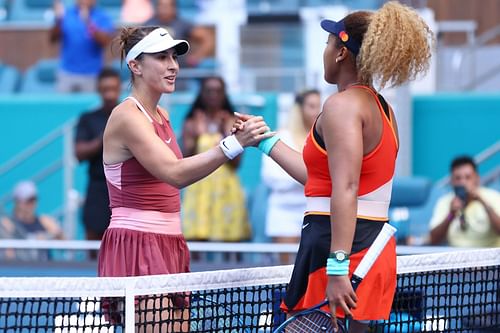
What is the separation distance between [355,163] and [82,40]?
789 centimetres

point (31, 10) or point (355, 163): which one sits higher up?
point (31, 10)

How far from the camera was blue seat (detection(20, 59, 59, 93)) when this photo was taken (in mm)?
12352

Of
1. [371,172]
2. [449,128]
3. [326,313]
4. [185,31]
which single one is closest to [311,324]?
[326,313]

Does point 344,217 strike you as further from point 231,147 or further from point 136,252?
point 136,252

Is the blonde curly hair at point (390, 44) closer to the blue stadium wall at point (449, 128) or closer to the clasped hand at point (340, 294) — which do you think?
the clasped hand at point (340, 294)

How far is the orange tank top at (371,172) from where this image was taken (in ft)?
12.8

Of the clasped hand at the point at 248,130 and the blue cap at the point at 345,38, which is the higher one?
the blue cap at the point at 345,38

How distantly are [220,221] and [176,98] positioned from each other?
7.10ft

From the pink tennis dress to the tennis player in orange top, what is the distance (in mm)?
645

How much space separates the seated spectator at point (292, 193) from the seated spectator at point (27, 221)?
7.40 feet

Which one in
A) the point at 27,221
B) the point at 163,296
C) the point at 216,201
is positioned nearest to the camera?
the point at 163,296

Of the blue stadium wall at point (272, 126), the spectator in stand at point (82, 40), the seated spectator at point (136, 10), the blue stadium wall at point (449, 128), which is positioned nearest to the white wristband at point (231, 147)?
the blue stadium wall at point (272, 126)

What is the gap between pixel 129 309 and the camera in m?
4.14

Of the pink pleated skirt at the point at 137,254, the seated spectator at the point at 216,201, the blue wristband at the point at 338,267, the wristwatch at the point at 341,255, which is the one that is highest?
the wristwatch at the point at 341,255
